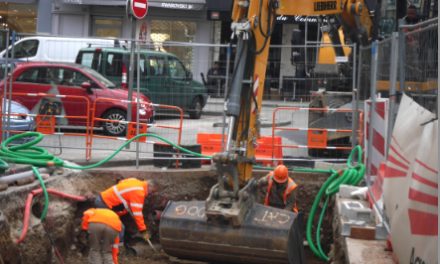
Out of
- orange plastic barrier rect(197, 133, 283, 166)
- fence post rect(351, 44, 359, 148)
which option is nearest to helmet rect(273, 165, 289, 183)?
orange plastic barrier rect(197, 133, 283, 166)

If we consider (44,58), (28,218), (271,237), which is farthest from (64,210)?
(44,58)

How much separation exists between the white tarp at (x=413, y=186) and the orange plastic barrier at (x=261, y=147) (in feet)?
17.1

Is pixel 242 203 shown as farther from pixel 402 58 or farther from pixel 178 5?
pixel 178 5

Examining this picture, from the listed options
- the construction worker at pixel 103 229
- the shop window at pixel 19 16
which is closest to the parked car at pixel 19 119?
the construction worker at pixel 103 229

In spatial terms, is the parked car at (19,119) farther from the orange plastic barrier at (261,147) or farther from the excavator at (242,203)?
the excavator at (242,203)

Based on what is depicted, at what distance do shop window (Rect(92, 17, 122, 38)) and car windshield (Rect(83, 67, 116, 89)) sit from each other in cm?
1166

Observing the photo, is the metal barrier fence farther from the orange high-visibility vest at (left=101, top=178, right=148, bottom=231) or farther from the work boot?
the work boot

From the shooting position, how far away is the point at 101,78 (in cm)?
1416

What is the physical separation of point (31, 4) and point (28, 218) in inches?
765

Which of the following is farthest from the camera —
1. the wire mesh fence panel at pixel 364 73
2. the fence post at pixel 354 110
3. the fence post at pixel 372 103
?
the fence post at pixel 354 110

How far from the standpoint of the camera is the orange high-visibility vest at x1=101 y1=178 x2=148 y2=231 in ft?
26.0

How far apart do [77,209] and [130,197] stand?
5.63 ft

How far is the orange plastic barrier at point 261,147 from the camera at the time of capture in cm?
1105

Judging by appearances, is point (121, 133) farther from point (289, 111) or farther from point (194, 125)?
point (289, 111)
